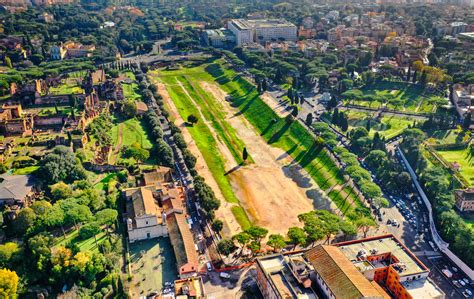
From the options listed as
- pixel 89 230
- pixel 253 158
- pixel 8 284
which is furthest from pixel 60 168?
pixel 253 158

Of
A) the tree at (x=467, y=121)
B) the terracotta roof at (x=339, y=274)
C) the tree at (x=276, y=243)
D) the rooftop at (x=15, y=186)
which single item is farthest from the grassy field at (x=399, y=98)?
the rooftop at (x=15, y=186)

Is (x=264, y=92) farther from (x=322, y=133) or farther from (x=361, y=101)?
(x=322, y=133)

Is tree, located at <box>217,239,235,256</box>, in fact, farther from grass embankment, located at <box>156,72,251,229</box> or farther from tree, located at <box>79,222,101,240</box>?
tree, located at <box>79,222,101,240</box>

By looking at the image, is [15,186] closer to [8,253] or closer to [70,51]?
[8,253]

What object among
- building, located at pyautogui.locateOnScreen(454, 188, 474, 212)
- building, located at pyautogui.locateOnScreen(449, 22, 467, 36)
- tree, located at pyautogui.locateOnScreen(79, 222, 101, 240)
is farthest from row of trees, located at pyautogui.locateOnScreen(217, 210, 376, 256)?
building, located at pyautogui.locateOnScreen(449, 22, 467, 36)

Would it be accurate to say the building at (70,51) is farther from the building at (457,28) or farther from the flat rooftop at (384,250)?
the building at (457,28)

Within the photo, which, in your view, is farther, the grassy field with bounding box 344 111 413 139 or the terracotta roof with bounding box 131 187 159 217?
the grassy field with bounding box 344 111 413 139
